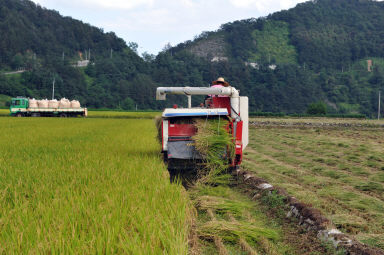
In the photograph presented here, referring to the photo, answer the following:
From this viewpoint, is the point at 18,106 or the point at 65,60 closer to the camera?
the point at 18,106

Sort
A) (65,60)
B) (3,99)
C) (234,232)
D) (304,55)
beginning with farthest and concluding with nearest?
1. (304,55)
2. (65,60)
3. (3,99)
4. (234,232)

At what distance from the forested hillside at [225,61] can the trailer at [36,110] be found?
119ft

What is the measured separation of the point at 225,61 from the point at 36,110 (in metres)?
78.9

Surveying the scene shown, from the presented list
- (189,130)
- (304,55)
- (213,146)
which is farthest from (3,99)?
(304,55)

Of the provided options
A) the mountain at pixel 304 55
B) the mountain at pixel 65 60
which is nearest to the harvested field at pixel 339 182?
the mountain at pixel 65 60

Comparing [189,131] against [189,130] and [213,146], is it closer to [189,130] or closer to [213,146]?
[189,130]

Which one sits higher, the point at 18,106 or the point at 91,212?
the point at 18,106

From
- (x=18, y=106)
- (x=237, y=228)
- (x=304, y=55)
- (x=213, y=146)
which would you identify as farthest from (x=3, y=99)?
(x=304, y=55)

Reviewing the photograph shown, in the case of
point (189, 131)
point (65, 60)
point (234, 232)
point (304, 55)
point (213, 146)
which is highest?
point (304, 55)

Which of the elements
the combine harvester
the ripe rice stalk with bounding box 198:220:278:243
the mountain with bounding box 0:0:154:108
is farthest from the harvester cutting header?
the mountain with bounding box 0:0:154:108

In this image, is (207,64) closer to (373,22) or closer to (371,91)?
(371,91)

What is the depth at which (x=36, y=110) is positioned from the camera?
3819cm

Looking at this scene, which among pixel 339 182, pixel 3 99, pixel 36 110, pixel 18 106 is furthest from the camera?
pixel 3 99

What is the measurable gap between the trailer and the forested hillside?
36199 millimetres
